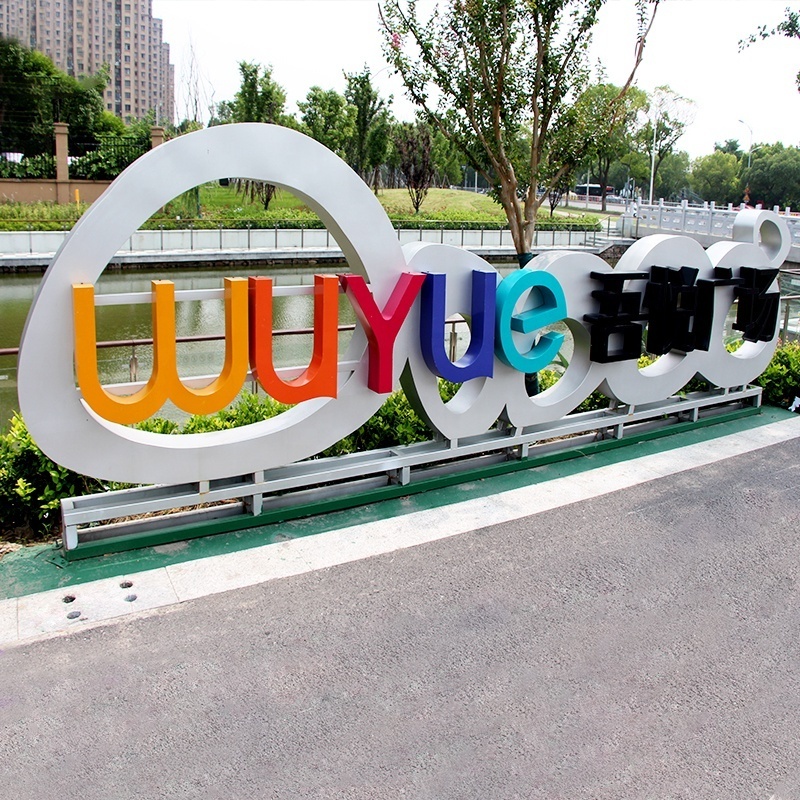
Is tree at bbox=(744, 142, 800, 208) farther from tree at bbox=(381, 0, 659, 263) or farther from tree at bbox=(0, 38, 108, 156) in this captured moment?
tree at bbox=(381, 0, 659, 263)

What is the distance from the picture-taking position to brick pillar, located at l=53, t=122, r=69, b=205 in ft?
126

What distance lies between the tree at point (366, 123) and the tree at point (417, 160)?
42.3 inches

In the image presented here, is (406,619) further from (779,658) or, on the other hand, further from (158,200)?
(158,200)

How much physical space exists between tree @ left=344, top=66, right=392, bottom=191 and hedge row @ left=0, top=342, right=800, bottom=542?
3699cm

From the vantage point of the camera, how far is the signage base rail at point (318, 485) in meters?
6.29

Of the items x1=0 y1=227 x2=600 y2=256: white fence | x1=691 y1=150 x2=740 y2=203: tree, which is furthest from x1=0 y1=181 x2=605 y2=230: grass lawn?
x1=691 y1=150 x2=740 y2=203: tree

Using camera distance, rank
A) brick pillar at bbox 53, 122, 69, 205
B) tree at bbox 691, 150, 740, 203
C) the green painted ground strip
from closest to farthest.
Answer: the green painted ground strip < brick pillar at bbox 53, 122, 69, 205 < tree at bbox 691, 150, 740, 203

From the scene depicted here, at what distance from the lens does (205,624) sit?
5.38 m

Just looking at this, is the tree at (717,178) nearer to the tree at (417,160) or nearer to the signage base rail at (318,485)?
the tree at (417,160)

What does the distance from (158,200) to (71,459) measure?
191 centimetres

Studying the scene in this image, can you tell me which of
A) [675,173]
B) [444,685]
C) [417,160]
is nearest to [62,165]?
[417,160]

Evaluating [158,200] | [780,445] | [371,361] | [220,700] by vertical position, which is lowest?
[220,700]

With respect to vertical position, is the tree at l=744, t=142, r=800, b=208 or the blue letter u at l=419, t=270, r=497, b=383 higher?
the tree at l=744, t=142, r=800, b=208

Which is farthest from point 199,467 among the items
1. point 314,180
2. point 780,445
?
point 780,445
